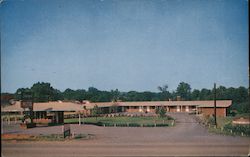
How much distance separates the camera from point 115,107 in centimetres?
4306

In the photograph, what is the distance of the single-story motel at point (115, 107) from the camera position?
25312 millimetres

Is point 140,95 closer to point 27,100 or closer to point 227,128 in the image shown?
point 27,100

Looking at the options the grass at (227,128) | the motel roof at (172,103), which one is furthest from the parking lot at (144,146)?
the motel roof at (172,103)

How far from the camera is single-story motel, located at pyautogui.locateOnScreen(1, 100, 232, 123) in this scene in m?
25.3

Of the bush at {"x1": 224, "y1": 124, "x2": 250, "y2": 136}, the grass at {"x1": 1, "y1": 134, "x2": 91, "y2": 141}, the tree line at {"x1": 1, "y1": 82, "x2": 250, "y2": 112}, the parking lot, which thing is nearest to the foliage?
the tree line at {"x1": 1, "y1": 82, "x2": 250, "y2": 112}

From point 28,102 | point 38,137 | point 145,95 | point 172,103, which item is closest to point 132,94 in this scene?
point 145,95

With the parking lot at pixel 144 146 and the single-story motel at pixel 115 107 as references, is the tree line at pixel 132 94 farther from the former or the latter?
the parking lot at pixel 144 146

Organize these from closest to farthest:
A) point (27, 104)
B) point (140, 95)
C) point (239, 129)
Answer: point (239, 129), point (27, 104), point (140, 95)

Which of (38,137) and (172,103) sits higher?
(172,103)

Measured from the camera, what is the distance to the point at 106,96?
4275cm

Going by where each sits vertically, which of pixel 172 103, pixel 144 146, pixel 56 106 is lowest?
pixel 144 146

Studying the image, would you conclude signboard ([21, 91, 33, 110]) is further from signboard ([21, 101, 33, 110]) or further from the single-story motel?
the single-story motel

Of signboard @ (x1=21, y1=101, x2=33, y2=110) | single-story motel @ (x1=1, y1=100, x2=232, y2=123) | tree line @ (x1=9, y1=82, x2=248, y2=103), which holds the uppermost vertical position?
tree line @ (x1=9, y1=82, x2=248, y2=103)

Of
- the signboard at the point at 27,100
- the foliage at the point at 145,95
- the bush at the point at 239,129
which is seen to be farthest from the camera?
the signboard at the point at 27,100
